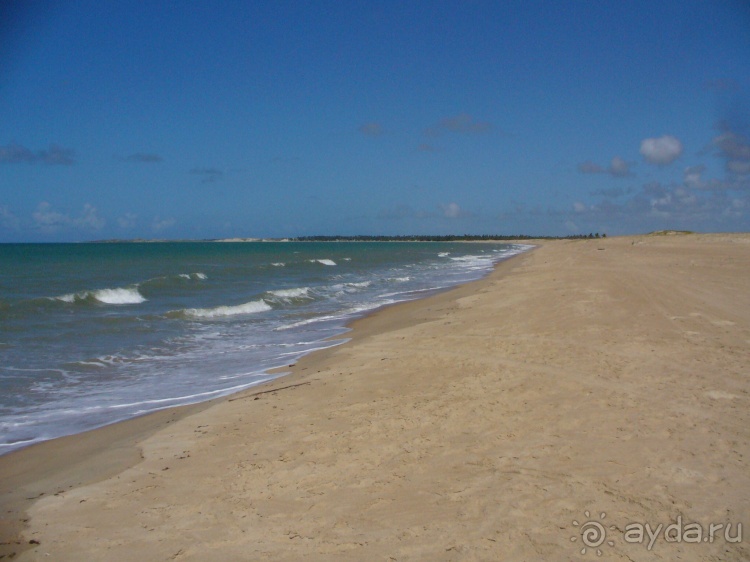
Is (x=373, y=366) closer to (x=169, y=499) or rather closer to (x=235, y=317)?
(x=169, y=499)

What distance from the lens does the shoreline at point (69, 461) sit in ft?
14.9

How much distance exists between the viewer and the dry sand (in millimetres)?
3707

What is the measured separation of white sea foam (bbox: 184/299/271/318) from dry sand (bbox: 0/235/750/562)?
9438mm

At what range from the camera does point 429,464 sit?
15.7 feet

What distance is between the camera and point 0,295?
2184cm

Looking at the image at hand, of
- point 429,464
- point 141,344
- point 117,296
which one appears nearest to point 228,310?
point 141,344

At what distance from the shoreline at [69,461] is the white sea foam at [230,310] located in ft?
33.0

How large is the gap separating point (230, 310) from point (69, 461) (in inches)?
508

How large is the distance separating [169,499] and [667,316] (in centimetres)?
1022

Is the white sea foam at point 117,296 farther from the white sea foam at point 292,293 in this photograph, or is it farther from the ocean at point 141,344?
the white sea foam at point 292,293

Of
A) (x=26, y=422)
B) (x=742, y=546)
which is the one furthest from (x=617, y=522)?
(x=26, y=422)

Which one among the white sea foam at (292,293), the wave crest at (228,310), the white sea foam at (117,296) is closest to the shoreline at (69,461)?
the wave crest at (228,310)

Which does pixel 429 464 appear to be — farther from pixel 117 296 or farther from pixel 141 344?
pixel 117 296

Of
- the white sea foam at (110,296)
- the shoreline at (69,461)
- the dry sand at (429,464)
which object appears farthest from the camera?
the white sea foam at (110,296)
